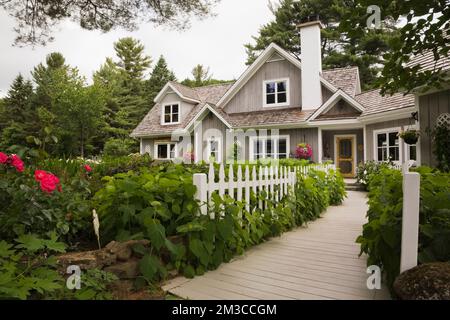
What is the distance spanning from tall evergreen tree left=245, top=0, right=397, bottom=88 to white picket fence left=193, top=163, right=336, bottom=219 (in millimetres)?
20443

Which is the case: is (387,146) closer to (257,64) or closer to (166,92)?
(257,64)

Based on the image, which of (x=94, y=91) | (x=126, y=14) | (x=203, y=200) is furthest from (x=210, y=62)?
(x=203, y=200)

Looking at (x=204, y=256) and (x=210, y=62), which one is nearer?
(x=204, y=256)

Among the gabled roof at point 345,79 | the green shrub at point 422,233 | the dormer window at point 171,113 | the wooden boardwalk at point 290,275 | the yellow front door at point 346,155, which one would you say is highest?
the gabled roof at point 345,79

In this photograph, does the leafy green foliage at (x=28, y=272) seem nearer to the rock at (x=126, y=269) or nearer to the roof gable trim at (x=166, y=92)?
the rock at (x=126, y=269)

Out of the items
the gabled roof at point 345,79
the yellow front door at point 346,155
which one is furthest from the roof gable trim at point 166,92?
the yellow front door at point 346,155

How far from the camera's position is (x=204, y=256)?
257 centimetres

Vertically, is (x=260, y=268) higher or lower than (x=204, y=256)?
lower

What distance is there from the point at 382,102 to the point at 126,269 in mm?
11375

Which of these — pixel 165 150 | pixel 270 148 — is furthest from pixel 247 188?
pixel 165 150

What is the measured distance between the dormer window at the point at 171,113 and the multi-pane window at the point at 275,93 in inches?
218

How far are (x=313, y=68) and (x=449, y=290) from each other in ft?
42.5

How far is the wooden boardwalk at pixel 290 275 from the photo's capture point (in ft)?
7.32

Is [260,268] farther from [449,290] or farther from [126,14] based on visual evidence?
[126,14]
